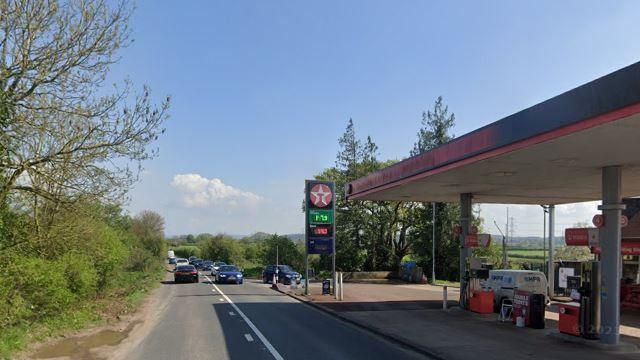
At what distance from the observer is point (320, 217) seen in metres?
30.3

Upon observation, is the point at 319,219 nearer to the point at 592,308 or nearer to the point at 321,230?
the point at 321,230

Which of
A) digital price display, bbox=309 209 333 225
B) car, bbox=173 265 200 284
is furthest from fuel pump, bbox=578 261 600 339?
car, bbox=173 265 200 284

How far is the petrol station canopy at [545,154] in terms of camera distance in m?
9.67

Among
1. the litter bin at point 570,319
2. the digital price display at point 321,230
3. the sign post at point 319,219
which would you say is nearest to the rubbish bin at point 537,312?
the litter bin at point 570,319

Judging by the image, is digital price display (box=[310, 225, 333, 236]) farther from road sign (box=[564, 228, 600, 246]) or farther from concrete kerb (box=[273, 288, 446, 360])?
road sign (box=[564, 228, 600, 246])

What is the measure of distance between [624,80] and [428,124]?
46816 mm

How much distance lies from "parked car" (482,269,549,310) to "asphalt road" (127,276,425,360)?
21.9ft

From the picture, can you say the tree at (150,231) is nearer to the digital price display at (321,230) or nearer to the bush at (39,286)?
the digital price display at (321,230)

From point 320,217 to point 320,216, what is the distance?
52 mm

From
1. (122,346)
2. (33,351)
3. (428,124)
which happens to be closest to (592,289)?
(122,346)

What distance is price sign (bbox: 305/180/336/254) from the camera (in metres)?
29.9

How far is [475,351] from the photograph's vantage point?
12.7 meters

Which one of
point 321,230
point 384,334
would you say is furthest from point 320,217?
point 384,334

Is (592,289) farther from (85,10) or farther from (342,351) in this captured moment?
(85,10)
